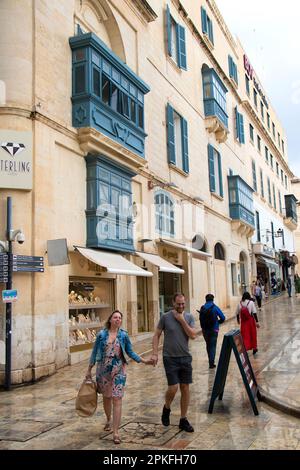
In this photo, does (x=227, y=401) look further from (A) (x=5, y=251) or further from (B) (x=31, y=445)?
(A) (x=5, y=251)


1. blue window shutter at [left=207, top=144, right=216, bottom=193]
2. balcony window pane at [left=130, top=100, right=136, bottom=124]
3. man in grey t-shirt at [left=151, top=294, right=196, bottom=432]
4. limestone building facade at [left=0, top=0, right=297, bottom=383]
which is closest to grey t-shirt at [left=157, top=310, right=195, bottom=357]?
man in grey t-shirt at [left=151, top=294, right=196, bottom=432]

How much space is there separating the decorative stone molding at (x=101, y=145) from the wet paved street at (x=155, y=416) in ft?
18.3

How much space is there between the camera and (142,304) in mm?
16047

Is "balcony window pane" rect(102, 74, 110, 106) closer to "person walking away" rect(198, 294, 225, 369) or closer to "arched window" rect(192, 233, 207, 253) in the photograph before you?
"person walking away" rect(198, 294, 225, 369)

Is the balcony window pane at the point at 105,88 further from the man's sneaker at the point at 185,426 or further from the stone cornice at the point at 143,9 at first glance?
the man's sneaker at the point at 185,426

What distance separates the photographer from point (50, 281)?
10625mm

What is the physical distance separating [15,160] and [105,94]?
4.10 meters

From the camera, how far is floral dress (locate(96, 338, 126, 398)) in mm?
5699

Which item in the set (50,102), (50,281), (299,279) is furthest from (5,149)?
(299,279)

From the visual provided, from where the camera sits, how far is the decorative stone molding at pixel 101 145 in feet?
40.1

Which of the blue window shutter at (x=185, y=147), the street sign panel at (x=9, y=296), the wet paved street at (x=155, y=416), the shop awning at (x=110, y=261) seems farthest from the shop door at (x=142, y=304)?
the street sign panel at (x=9, y=296)

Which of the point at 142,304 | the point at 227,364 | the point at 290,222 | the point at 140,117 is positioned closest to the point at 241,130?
the point at 140,117

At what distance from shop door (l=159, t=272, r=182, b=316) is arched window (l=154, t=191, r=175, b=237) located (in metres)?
1.69

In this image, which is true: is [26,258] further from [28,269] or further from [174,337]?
[174,337]
